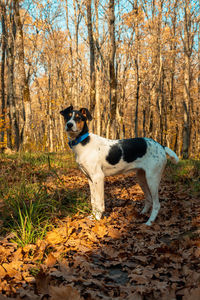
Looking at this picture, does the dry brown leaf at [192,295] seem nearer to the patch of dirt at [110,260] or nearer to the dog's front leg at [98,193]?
the patch of dirt at [110,260]

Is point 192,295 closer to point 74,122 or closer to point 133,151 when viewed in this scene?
point 133,151

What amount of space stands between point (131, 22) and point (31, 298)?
18.9 meters

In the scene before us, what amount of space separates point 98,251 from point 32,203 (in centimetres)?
167

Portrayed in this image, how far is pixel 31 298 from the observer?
204cm

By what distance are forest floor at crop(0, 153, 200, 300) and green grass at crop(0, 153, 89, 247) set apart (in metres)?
0.02

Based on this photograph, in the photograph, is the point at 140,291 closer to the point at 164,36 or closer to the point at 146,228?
the point at 146,228

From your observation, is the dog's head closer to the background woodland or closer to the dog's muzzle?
the dog's muzzle

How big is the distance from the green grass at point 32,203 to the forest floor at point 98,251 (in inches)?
0.8

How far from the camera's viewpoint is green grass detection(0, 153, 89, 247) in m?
3.39

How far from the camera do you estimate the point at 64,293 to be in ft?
6.75

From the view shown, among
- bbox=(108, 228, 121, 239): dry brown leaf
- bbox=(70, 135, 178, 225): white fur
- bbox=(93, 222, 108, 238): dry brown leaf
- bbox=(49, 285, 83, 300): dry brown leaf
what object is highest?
bbox=(70, 135, 178, 225): white fur

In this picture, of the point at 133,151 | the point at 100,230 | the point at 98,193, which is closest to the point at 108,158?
the point at 133,151

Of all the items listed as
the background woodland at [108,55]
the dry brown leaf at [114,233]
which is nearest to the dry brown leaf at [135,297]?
the dry brown leaf at [114,233]

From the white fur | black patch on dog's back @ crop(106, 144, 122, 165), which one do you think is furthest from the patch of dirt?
black patch on dog's back @ crop(106, 144, 122, 165)
